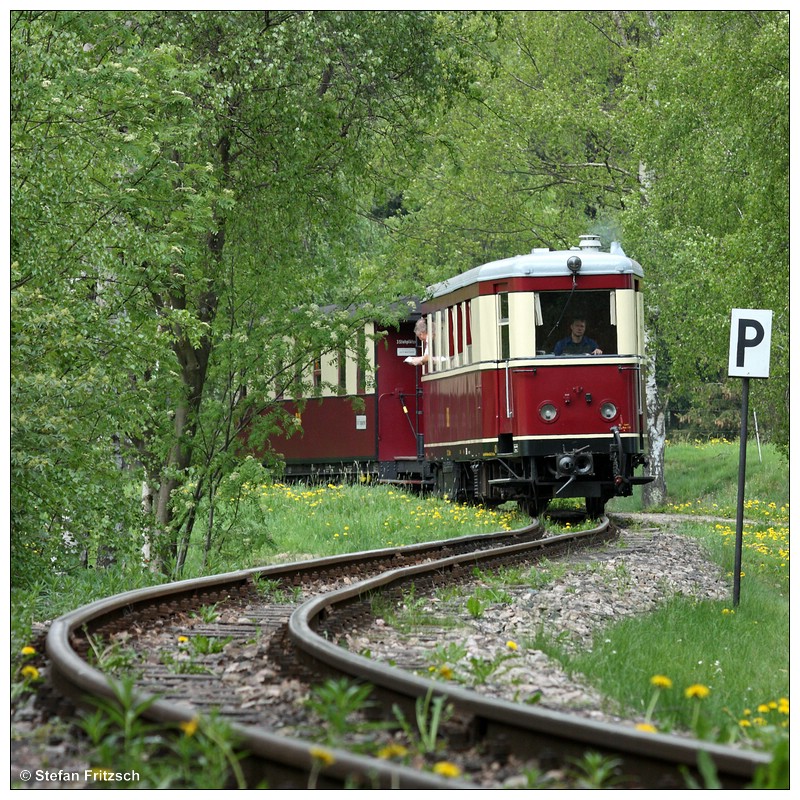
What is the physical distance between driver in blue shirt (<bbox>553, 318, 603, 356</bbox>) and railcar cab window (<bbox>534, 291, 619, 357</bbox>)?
0.7 inches

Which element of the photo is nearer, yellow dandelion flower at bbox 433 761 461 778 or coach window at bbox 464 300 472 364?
yellow dandelion flower at bbox 433 761 461 778

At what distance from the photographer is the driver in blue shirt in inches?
668

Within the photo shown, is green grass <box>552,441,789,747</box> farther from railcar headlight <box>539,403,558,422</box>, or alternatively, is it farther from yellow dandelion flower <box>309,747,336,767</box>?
railcar headlight <box>539,403,558,422</box>

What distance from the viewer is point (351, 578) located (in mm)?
10734

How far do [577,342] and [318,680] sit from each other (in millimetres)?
11826

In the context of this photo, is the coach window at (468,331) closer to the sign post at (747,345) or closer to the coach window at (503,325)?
the coach window at (503,325)

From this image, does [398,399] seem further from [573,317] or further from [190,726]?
[190,726]

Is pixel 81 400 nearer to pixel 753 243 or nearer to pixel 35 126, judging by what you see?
pixel 35 126

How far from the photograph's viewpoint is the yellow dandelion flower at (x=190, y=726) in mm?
3951

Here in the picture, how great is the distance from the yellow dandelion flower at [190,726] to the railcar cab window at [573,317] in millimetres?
13029

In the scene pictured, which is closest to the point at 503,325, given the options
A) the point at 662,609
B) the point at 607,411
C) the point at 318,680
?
the point at 607,411

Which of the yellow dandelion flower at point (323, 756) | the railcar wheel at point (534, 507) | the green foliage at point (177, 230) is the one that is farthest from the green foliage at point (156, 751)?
the railcar wheel at point (534, 507)

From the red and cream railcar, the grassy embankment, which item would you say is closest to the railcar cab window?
the red and cream railcar
